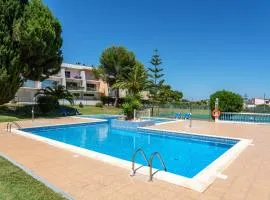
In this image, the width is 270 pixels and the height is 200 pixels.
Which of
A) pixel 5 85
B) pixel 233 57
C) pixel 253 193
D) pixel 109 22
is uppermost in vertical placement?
pixel 109 22

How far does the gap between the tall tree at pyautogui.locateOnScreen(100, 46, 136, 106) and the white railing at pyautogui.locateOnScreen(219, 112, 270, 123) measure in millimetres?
20335

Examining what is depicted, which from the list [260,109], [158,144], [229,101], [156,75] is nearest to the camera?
[158,144]

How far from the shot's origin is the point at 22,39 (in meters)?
17.5

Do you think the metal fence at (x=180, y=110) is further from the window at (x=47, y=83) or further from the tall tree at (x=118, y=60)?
the window at (x=47, y=83)

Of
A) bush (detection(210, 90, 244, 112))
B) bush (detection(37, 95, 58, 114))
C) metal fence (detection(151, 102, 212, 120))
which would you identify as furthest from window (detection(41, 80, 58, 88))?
bush (detection(210, 90, 244, 112))

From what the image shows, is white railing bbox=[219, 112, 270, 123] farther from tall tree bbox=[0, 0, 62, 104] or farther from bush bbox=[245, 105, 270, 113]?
tall tree bbox=[0, 0, 62, 104]

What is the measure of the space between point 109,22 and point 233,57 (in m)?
15.6

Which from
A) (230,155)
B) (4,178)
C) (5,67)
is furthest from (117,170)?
(5,67)

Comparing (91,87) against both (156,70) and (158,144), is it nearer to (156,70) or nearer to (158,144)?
(156,70)

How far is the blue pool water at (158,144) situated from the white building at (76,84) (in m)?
23.5

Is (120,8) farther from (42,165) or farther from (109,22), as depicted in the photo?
(42,165)

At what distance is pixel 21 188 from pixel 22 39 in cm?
1622

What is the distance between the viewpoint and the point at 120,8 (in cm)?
1900

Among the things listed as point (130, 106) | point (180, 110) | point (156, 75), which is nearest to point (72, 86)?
point (156, 75)
